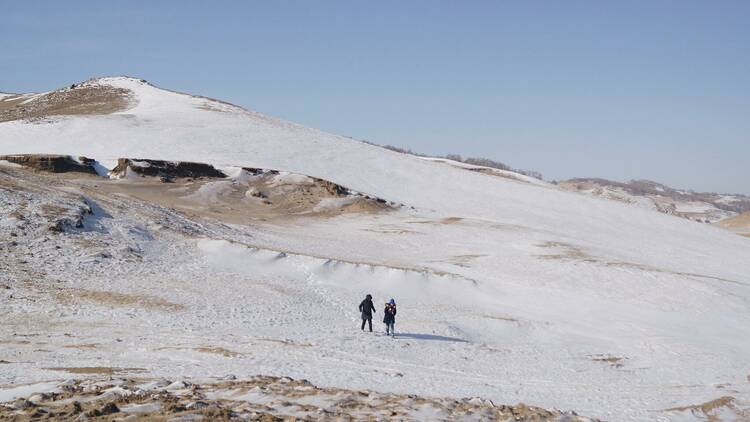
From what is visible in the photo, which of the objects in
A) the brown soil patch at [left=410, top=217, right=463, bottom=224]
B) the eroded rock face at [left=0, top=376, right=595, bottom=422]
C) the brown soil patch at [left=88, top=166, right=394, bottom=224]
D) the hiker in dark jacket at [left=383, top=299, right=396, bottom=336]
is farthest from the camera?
the brown soil patch at [left=410, top=217, right=463, bottom=224]

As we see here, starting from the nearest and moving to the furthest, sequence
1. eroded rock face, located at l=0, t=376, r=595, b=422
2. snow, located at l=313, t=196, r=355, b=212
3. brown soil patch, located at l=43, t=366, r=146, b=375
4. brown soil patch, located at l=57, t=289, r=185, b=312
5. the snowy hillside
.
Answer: eroded rock face, located at l=0, t=376, r=595, b=422, brown soil patch, located at l=43, t=366, r=146, b=375, the snowy hillside, brown soil patch, located at l=57, t=289, r=185, b=312, snow, located at l=313, t=196, r=355, b=212

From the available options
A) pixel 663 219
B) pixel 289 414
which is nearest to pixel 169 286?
pixel 289 414

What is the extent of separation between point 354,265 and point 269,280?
17.8ft

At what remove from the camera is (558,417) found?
46.9 feet

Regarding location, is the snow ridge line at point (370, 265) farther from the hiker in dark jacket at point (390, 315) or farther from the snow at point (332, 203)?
the snow at point (332, 203)

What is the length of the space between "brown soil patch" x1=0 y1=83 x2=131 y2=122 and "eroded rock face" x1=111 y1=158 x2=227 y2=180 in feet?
78.8

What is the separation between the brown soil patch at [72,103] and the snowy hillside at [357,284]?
42.3 ft

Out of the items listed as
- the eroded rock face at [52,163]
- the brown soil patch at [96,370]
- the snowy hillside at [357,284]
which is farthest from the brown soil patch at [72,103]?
the brown soil patch at [96,370]

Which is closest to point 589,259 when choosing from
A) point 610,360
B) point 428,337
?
point 610,360

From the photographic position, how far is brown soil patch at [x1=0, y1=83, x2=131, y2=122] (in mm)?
80938

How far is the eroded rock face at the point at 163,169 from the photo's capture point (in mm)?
57897

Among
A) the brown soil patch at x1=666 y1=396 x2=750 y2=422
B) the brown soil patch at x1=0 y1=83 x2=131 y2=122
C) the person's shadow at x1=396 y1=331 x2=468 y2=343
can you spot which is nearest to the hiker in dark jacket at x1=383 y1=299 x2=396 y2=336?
the person's shadow at x1=396 y1=331 x2=468 y2=343

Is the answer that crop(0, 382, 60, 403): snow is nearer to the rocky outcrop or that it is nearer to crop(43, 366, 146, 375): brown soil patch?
crop(43, 366, 146, 375): brown soil patch

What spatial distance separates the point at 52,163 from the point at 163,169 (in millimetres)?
9136
